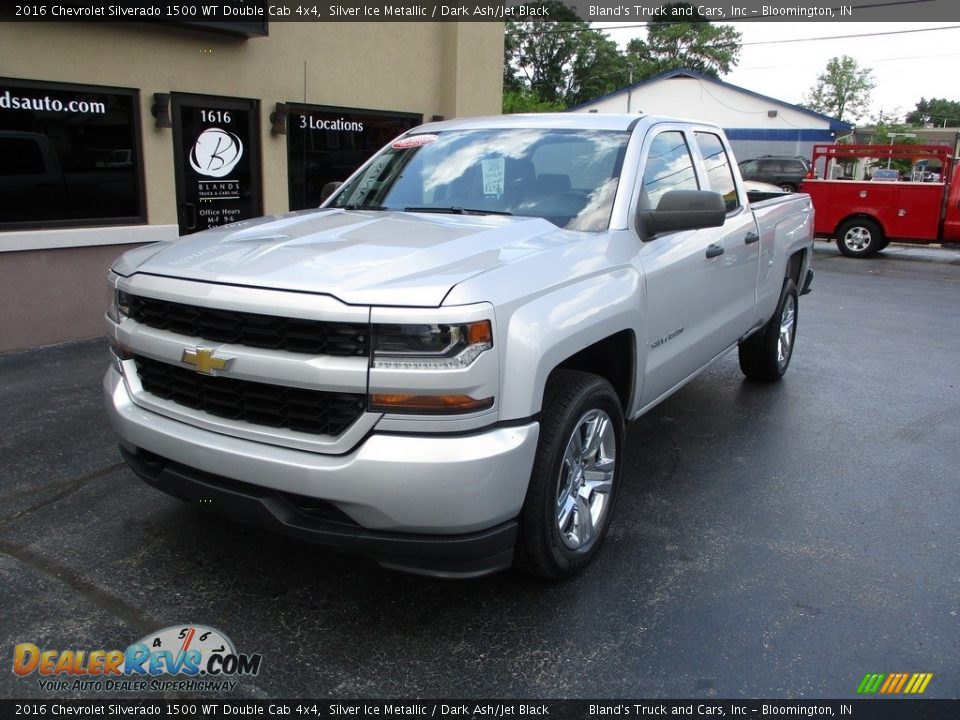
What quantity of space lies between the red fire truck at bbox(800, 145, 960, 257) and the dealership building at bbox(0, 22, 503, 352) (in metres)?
10.0

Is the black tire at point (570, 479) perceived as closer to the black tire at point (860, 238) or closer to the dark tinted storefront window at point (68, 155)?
the dark tinted storefront window at point (68, 155)

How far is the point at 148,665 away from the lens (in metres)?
2.79

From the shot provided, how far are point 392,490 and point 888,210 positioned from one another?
15689 mm

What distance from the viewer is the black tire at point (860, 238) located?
Answer: 15883 millimetres

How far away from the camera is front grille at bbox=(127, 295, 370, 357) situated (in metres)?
2.63

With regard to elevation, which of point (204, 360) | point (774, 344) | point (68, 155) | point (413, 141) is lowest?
point (774, 344)

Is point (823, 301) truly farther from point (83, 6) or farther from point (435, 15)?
point (83, 6)

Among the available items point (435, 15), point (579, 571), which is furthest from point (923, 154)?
point (579, 571)

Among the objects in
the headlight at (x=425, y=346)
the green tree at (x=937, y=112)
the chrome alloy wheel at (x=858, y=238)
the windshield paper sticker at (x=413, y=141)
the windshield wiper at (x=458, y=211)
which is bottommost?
the chrome alloy wheel at (x=858, y=238)

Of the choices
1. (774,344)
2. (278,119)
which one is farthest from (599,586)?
(278,119)

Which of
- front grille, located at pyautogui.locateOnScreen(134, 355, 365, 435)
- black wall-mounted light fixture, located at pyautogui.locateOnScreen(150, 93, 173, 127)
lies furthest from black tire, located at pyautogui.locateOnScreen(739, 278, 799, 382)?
black wall-mounted light fixture, located at pyautogui.locateOnScreen(150, 93, 173, 127)

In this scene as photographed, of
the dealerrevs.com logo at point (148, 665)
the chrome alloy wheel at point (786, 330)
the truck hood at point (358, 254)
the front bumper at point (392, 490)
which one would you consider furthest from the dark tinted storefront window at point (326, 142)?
the dealerrevs.com logo at point (148, 665)

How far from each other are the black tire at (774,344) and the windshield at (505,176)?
2675mm

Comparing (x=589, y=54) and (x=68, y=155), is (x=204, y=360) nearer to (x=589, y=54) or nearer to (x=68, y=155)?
(x=68, y=155)
